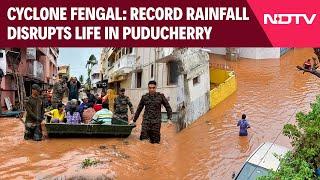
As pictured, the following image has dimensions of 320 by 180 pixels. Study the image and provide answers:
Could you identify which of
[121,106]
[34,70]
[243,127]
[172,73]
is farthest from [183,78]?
[34,70]

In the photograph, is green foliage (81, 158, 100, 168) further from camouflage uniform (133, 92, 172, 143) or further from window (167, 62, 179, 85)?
window (167, 62, 179, 85)

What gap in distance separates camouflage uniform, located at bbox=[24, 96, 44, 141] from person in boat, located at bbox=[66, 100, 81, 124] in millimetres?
1017

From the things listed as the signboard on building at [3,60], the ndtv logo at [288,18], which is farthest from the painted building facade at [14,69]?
the ndtv logo at [288,18]

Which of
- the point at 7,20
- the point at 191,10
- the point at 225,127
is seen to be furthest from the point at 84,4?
the point at 225,127

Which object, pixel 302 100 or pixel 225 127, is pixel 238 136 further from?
pixel 302 100

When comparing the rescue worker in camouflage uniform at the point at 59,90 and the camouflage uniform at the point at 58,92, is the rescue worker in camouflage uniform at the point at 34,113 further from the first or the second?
the camouflage uniform at the point at 58,92

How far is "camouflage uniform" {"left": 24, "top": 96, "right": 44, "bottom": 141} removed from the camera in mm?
11547

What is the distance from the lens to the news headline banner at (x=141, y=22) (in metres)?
5.48

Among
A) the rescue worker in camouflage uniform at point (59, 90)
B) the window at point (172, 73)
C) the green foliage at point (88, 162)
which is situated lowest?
the green foliage at point (88, 162)

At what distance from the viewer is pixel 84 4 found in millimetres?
5559

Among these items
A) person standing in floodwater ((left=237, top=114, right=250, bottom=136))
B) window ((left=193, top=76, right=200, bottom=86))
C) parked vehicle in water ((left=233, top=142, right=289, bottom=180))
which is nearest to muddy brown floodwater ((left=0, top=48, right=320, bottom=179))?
person standing in floodwater ((left=237, top=114, right=250, bottom=136))

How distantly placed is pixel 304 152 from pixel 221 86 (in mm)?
15042

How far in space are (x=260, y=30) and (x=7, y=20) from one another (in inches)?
130

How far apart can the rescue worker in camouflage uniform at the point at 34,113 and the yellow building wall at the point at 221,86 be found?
8522 millimetres
